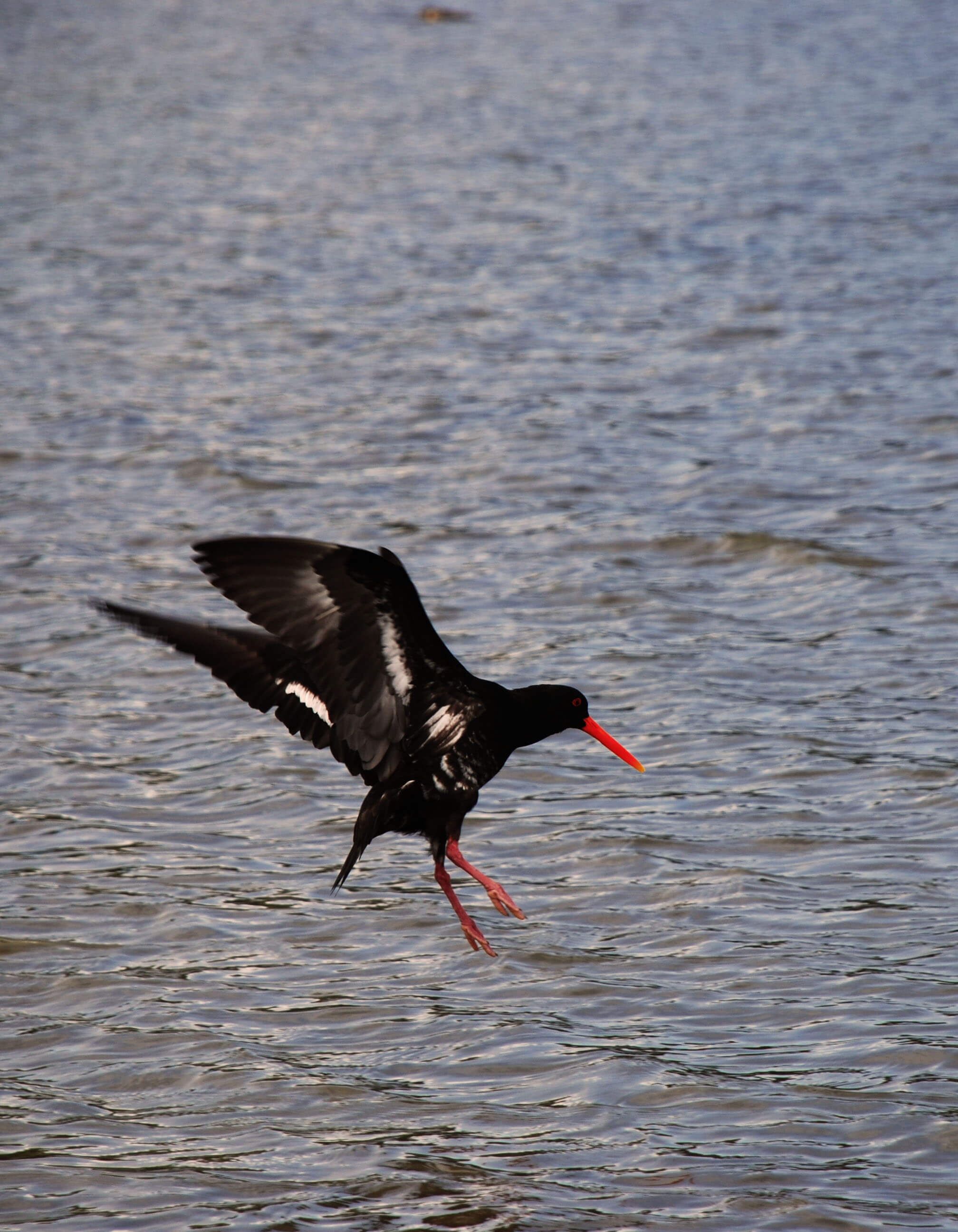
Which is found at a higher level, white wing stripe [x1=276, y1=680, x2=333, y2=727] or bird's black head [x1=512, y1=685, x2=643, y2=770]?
white wing stripe [x1=276, y1=680, x2=333, y2=727]

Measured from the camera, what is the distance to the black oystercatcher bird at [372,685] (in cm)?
517

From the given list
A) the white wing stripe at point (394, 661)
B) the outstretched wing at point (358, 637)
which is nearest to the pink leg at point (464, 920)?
the outstretched wing at point (358, 637)

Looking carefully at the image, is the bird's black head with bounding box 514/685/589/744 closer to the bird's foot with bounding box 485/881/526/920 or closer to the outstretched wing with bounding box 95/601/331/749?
the bird's foot with bounding box 485/881/526/920

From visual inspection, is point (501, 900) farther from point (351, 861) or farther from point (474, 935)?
point (351, 861)

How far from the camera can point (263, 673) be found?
612 cm

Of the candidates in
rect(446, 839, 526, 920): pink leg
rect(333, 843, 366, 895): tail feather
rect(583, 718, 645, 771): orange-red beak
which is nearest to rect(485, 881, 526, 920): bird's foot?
rect(446, 839, 526, 920): pink leg

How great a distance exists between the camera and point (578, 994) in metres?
6.06

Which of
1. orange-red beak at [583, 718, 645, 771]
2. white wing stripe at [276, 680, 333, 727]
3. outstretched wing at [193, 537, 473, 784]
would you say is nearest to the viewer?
outstretched wing at [193, 537, 473, 784]

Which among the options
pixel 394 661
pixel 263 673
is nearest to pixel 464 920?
pixel 394 661

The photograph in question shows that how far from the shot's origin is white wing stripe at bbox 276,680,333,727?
6012 millimetres

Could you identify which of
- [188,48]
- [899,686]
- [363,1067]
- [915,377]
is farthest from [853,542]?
[188,48]

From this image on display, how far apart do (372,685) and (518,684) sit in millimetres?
3039

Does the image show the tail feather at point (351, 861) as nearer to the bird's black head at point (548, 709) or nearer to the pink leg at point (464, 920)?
the pink leg at point (464, 920)

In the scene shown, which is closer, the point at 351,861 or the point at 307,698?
the point at 351,861
